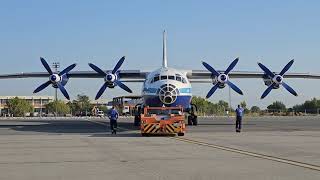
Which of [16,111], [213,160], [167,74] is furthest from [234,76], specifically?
[16,111]

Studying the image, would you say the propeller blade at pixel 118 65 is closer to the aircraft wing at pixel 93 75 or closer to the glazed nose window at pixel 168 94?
the aircraft wing at pixel 93 75

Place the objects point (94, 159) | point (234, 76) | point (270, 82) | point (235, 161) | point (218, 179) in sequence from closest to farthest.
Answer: point (218, 179) → point (235, 161) → point (94, 159) → point (270, 82) → point (234, 76)

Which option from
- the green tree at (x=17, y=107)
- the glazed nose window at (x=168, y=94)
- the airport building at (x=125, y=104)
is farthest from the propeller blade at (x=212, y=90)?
the green tree at (x=17, y=107)

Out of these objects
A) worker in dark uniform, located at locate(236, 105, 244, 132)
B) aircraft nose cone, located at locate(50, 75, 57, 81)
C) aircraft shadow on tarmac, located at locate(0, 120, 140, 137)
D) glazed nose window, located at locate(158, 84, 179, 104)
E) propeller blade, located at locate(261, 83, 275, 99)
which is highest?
aircraft nose cone, located at locate(50, 75, 57, 81)

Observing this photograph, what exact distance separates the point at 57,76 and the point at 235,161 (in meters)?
29.4

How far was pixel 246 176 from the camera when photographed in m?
10.4

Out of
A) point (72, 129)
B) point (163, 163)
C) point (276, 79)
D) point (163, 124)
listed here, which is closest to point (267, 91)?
point (276, 79)

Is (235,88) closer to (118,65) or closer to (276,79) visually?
(276,79)

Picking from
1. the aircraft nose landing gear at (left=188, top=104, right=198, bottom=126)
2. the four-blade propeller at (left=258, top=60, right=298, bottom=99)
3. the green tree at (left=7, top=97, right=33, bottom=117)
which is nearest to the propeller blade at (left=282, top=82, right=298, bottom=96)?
the four-blade propeller at (left=258, top=60, right=298, bottom=99)

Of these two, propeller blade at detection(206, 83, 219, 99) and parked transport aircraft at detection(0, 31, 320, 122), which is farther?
propeller blade at detection(206, 83, 219, 99)

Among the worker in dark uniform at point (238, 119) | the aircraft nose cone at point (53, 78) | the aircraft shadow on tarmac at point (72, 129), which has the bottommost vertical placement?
the aircraft shadow on tarmac at point (72, 129)

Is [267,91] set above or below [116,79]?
below

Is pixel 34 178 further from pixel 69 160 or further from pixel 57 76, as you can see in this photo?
pixel 57 76

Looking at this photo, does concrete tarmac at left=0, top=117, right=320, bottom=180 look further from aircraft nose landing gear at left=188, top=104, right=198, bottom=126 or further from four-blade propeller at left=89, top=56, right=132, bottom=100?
four-blade propeller at left=89, top=56, right=132, bottom=100
